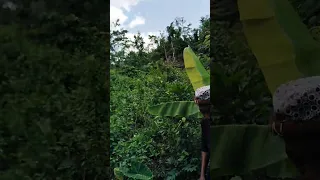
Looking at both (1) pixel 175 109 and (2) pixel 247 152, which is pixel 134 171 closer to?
(1) pixel 175 109

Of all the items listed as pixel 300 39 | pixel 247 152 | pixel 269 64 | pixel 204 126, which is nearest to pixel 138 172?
pixel 204 126

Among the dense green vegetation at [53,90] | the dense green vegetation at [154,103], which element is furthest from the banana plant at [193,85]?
the dense green vegetation at [53,90]

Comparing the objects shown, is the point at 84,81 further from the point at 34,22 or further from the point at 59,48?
the point at 34,22

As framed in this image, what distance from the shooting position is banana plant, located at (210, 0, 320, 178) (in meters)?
1.79

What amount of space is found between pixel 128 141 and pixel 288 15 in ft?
4.96

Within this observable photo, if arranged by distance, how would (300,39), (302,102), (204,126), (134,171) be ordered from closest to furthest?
(302,102) → (300,39) → (204,126) → (134,171)

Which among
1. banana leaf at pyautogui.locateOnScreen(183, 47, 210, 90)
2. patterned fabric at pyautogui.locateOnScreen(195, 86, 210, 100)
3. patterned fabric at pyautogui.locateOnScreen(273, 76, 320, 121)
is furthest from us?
banana leaf at pyautogui.locateOnScreen(183, 47, 210, 90)

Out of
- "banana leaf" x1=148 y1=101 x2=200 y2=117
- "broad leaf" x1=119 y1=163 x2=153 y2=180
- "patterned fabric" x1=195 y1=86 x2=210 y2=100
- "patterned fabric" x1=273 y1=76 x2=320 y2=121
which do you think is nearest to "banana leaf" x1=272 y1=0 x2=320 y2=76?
"patterned fabric" x1=273 y1=76 x2=320 y2=121

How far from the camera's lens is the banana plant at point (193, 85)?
103 inches

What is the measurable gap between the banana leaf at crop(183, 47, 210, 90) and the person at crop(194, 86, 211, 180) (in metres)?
0.08

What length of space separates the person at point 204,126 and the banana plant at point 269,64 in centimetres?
58

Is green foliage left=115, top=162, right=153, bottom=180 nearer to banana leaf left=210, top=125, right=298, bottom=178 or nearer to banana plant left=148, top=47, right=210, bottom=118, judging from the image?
banana plant left=148, top=47, right=210, bottom=118

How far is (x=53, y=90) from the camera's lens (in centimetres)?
210

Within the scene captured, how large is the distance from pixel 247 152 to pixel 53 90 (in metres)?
0.89
